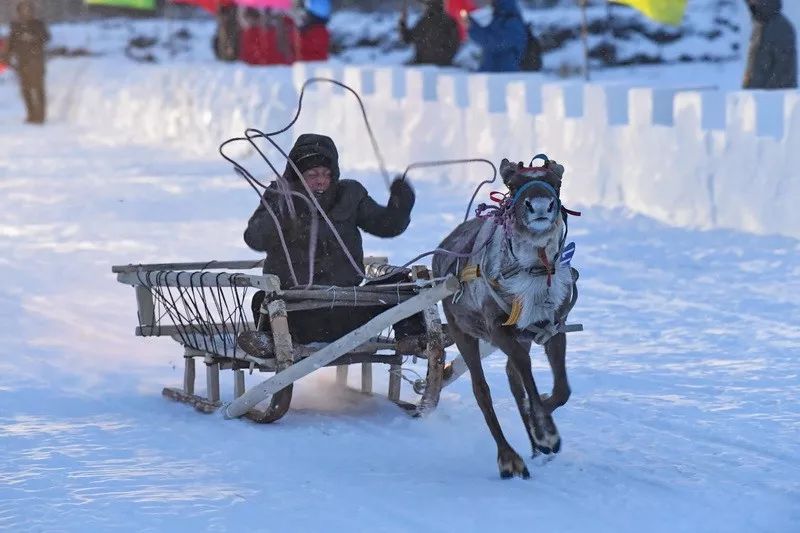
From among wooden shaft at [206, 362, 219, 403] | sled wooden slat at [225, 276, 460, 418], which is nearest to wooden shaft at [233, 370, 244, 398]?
wooden shaft at [206, 362, 219, 403]

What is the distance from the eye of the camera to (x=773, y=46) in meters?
14.6

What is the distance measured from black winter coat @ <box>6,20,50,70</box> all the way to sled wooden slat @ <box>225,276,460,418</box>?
79.9 feet

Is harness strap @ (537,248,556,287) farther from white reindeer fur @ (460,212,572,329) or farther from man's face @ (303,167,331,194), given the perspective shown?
man's face @ (303,167,331,194)

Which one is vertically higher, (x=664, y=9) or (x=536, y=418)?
(x=664, y=9)

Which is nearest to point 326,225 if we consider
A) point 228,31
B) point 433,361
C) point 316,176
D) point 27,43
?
point 316,176

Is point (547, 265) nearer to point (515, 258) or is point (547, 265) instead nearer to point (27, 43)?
point (515, 258)

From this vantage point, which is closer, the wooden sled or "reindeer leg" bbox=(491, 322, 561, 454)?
"reindeer leg" bbox=(491, 322, 561, 454)

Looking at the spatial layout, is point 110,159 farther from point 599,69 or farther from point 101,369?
point 101,369

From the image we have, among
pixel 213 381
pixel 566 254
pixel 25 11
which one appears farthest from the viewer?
pixel 25 11

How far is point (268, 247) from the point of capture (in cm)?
792

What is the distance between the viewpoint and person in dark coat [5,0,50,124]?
31.0 meters

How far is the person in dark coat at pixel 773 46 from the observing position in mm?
14570

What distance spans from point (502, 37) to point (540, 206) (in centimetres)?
1258

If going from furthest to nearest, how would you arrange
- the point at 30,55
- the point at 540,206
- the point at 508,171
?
the point at 30,55 < the point at 508,171 < the point at 540,206
